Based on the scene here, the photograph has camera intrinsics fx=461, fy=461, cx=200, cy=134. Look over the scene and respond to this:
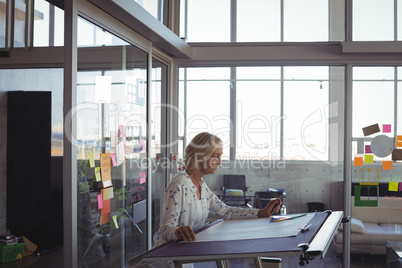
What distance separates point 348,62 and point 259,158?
57.5 inches

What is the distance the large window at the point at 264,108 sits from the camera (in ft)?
17.6

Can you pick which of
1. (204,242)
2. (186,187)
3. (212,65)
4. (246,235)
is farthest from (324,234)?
(212,65)

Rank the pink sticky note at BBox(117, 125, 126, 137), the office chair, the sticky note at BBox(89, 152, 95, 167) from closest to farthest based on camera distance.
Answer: the sticky note at BBox(89, 152, 95, 167) → the pink sticky note at BBox(117, 125, 126, 137) → the office chair

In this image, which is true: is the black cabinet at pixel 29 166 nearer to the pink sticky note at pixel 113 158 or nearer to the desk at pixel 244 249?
the pink sticky note at pixel 113 158

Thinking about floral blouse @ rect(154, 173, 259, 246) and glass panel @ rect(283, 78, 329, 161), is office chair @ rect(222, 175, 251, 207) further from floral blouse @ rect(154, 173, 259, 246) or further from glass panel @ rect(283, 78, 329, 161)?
floral blouse @ rect(154, 173, 259, 246)

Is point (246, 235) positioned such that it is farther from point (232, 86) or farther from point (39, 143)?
point (39, 143)

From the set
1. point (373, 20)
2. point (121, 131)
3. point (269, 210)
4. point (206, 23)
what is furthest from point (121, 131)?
point (373, 20)

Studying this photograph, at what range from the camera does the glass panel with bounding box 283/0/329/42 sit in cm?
518

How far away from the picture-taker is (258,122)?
5434 mm

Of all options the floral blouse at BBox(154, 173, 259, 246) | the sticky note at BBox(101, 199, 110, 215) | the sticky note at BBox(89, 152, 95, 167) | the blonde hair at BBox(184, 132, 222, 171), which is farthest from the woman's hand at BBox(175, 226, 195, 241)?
the sticky note at BBox(101, 199, 110, 215)

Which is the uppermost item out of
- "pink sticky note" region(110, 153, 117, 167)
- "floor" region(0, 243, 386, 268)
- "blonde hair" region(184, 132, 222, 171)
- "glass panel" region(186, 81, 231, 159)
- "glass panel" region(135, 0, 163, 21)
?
"glass panel" region(135, 0, 163, 21)

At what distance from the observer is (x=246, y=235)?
2449 mm

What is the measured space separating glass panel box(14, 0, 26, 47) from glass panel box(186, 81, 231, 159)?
2.01 metres

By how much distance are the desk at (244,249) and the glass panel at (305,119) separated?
3.02 metres
